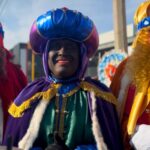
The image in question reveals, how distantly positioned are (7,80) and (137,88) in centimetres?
114

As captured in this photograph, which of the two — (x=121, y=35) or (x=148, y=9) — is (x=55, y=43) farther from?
(x=121, y=35)

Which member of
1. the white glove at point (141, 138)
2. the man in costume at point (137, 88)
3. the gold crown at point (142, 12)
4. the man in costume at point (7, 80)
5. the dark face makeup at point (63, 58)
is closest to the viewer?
the white glove at point (141, 138)

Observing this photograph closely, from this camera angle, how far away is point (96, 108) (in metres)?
2.70

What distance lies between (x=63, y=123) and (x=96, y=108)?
234 mm

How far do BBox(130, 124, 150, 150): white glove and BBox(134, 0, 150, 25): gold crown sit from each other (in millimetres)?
817

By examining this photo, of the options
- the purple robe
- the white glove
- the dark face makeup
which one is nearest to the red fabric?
the purple robe

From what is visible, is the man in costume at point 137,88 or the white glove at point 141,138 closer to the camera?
the white glove at point 141,138

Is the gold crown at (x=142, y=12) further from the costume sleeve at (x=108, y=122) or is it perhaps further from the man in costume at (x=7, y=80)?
the man in costume at (x=7, y=80)

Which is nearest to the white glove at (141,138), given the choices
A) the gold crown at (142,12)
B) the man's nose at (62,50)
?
the man's nose at (62,50)

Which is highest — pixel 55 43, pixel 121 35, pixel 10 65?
pixel 55 43

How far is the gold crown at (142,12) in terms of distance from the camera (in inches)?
118

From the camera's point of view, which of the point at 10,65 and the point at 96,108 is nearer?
the point at 96,108

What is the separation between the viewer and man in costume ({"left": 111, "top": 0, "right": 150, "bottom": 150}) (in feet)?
8.72

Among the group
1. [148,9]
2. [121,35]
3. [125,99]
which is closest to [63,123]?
[125,99]
